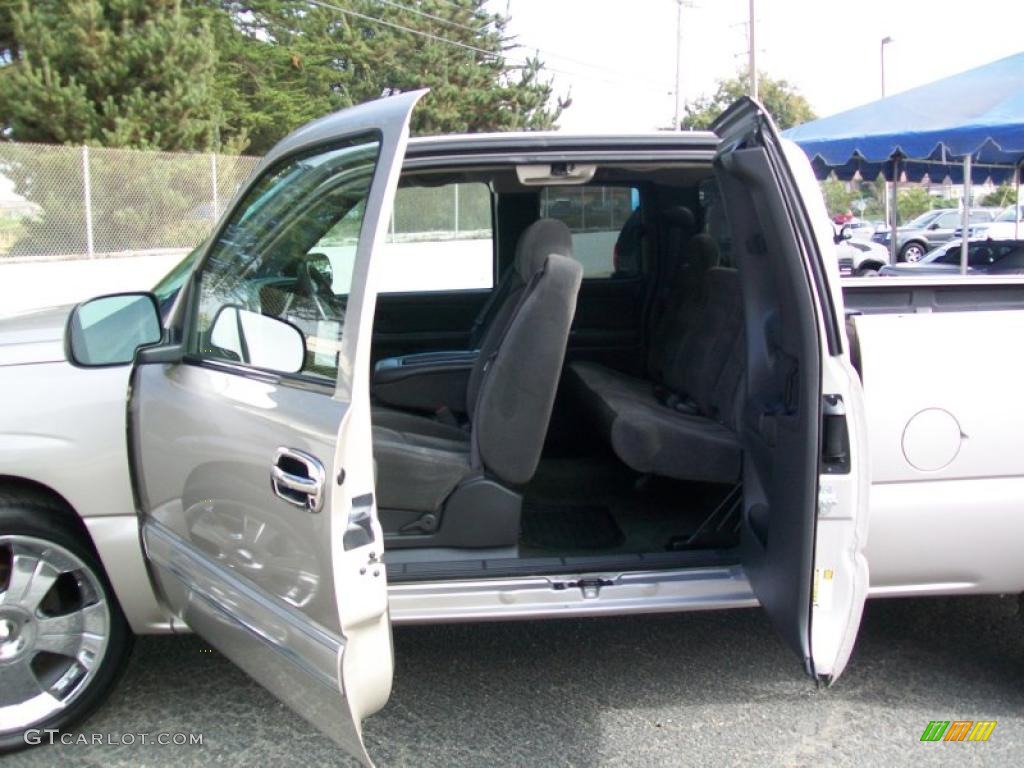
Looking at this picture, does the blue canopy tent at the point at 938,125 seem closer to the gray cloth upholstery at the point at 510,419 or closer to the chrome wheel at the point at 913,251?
the gray cloth upholstery at the point at 510,419

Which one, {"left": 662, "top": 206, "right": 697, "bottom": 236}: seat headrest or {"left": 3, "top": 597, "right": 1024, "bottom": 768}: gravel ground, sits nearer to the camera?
{"left": 3, "top": 597, "right": 1024, "bottom": 768}: gravel ground

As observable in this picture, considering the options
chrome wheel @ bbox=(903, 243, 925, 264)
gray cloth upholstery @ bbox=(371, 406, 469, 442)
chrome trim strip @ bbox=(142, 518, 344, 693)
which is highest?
chrome wheel @ bbox=(903, 243, 925, 264)

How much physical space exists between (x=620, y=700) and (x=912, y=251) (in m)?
24.1

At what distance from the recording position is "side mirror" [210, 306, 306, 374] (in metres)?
2.36

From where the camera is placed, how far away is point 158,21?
1812 centimetres

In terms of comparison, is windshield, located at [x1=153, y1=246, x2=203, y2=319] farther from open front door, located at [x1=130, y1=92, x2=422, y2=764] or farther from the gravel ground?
the gravel ground

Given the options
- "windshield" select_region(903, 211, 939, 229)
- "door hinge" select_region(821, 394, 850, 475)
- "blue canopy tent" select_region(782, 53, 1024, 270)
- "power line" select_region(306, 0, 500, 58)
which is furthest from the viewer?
"power line" select_region(306, 0, 500, 58)

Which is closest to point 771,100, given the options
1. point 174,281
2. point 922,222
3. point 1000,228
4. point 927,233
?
point 922,222

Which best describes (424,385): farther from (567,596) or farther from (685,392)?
(567,596)

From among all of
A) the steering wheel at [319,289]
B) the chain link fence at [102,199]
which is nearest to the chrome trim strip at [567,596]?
the steering wheel at [319,289]

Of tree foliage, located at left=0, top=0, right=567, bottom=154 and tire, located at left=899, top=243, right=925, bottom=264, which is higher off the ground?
tree foliage, located at left=0, top=0, right=567, bottom=154

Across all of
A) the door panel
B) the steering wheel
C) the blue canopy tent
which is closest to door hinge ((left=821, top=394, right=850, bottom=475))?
the steering wheel

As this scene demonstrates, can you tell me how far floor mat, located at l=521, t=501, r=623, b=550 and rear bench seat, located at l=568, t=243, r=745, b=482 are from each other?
313mm

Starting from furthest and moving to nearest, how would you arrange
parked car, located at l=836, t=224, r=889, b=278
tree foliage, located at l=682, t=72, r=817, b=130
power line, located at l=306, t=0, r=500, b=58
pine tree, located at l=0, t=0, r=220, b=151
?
tree foliage, located at l=682, t=72, r=817, b=130, power line, located at l=306, t=0, r=500, b=58, pine tree, located at l=0, t=0, r=220, b=151, parked car, located at l=836, t=224, r=889, b=278
